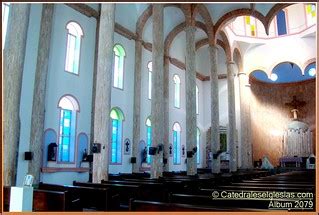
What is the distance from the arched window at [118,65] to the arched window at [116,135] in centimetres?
133

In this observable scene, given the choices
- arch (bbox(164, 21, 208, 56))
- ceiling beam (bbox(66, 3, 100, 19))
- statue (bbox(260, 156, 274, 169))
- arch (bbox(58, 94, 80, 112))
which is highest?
arch (bbox(164, 21, 208, 56))

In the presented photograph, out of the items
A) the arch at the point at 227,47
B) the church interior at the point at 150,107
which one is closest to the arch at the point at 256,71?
the church interior at the point at 150,107

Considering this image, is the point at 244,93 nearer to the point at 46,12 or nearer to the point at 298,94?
the point at 298,94

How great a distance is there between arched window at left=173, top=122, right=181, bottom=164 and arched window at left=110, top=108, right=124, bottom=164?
5657 mm

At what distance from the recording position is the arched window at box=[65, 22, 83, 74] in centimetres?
1307

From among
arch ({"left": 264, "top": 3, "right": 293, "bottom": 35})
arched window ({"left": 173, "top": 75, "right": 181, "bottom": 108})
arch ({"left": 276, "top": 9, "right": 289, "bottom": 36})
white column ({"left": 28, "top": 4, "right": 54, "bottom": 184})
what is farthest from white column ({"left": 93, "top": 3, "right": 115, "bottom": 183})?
arch ({"left": 276, "top": 9, "right": 289, "bottom": 36})

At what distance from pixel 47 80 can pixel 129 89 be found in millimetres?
4998

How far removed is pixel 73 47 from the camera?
43.7 feet

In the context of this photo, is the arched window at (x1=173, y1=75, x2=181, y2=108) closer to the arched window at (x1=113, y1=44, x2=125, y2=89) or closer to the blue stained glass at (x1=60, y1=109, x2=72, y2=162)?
the arched window at (x1=113, y1=44, x2=125, y2=89)

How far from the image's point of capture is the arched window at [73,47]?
13070 mm

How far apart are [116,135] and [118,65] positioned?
132 inches

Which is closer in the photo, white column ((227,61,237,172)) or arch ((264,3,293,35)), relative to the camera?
arch ((264,3,293,35))

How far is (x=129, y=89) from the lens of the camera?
1603cm

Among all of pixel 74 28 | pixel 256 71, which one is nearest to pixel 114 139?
pixel 74 28
